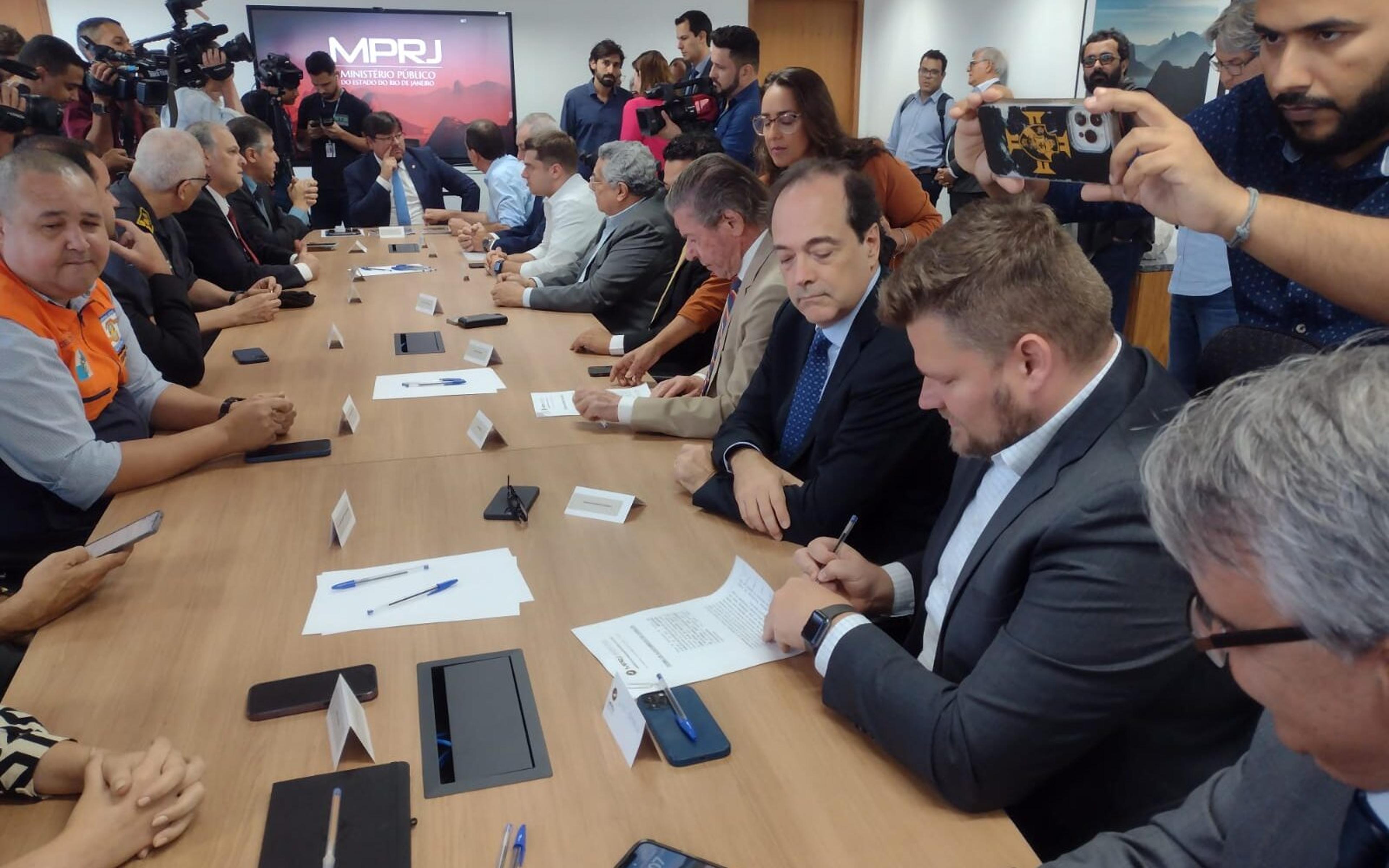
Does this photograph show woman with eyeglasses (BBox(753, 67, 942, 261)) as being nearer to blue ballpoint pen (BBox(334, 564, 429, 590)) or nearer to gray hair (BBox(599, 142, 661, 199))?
gray hair (BBox(599, 142, 661, 199))

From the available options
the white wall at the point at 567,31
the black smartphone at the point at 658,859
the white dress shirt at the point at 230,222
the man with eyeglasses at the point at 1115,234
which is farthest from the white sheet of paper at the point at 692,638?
the white wall at the point at 567,31

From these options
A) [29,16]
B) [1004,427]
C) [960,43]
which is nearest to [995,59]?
[960,43]

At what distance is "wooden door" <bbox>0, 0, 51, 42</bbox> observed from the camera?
7582mm

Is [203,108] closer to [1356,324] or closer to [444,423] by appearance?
[444,423]

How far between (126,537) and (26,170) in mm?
996

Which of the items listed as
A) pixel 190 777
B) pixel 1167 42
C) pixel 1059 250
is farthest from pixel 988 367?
pixel 1167 42

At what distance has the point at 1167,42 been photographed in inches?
242

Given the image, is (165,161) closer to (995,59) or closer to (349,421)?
(349,421)

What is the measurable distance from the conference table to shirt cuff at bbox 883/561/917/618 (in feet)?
0.65

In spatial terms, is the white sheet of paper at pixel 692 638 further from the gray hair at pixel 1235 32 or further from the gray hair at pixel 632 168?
the gray hair at pixel 632 168

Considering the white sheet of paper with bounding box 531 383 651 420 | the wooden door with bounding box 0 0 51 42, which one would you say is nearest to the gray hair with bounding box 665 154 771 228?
the white sheet of paper with bounding box 531 383 651 420

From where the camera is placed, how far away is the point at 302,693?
128cm

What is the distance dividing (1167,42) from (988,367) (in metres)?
6.14

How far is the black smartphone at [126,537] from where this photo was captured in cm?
159
